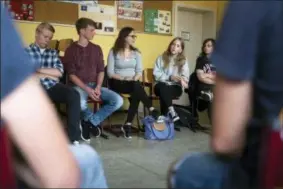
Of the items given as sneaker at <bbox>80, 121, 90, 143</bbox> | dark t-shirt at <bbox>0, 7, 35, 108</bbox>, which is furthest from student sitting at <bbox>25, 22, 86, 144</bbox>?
dark t-shirt at <bbox>0, 7, 35, 108</bbox>

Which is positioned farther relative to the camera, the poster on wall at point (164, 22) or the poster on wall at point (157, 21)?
the poster on wall at point (164, 22)

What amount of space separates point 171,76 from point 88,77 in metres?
1.15

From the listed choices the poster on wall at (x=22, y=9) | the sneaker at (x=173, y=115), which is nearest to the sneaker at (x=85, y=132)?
the sneaker at (x=173, y=115)

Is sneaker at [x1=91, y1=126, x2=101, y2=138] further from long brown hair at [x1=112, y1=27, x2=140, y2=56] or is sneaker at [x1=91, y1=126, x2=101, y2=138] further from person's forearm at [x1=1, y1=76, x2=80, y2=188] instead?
person's forearm at [x1=1, y1=76, x2=80, y2=188]

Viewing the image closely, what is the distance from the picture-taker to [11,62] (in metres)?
0.61

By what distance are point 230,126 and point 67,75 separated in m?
3.18

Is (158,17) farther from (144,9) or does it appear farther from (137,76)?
(137,76)

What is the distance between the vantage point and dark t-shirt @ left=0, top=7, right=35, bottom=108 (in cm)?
61

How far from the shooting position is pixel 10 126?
0.63 meters

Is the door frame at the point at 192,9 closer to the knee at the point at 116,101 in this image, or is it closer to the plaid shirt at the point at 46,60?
the knee at the point at 116,101

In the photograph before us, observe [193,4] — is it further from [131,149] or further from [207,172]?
[207,172]

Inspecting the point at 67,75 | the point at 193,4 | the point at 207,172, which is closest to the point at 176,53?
the point at 67,75

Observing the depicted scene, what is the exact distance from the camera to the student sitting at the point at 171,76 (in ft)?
14.2

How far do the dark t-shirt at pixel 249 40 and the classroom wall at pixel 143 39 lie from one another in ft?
15.1
